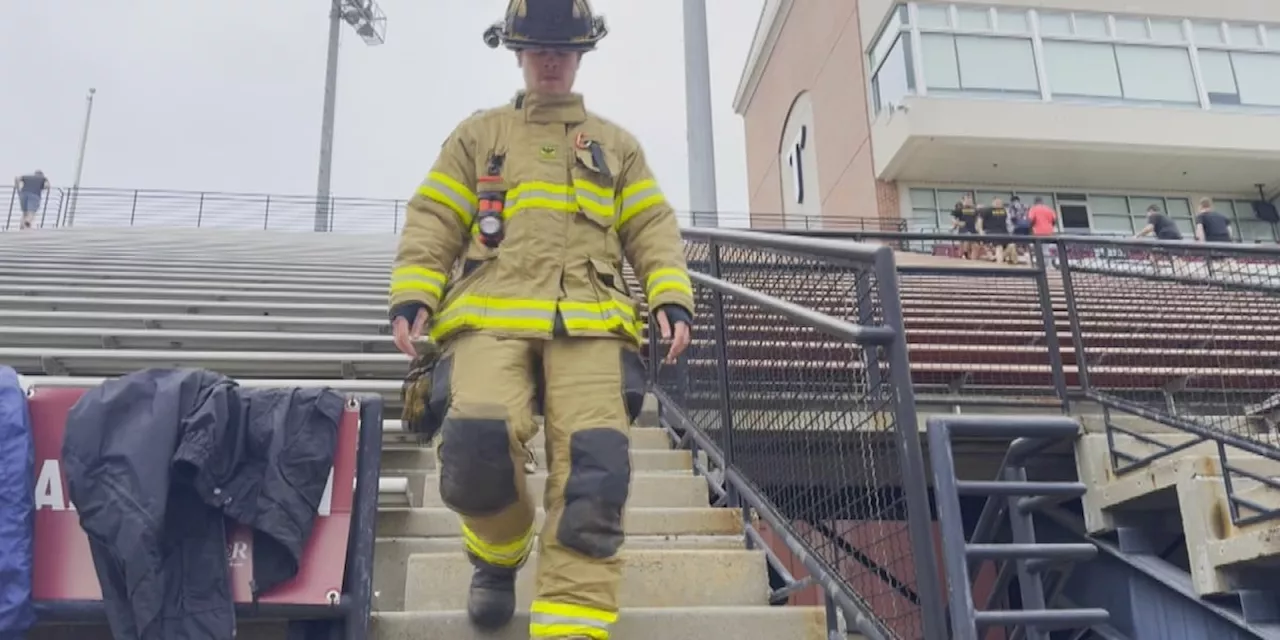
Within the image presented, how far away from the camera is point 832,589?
287 centimetres

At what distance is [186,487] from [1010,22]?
21730 mm

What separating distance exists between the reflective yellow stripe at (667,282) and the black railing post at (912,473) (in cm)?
53

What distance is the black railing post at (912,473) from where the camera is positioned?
93.1 inches

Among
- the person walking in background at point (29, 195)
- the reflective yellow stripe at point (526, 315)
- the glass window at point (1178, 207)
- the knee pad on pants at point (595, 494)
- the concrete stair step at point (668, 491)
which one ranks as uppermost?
the glass window at point (1178, 207)

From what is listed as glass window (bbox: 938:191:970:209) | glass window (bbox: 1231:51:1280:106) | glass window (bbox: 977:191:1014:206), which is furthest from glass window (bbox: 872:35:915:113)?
glass window (bbox: 1231:51:1280:106)

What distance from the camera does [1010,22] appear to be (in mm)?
21109

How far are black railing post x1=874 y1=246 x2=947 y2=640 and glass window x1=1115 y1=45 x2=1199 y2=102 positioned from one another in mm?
20999

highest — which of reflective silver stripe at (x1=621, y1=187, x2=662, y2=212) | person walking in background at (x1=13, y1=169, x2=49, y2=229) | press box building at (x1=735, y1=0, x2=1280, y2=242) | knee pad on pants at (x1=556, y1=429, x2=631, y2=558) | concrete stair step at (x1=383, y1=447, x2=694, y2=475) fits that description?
press box building at (x1=735, y1=0, x2=1280, y2=242)

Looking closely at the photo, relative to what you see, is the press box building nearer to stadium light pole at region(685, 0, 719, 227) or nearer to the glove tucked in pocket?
stadium light pole at region(685, 0, 719, 227)

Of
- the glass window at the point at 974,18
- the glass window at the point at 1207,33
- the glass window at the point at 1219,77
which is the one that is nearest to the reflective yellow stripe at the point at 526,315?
the glass window at the point at 974,18

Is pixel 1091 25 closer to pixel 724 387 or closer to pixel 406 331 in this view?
pixel 724 387

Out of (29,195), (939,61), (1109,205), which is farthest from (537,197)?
(1109,205)

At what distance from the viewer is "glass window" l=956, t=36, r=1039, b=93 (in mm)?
20500

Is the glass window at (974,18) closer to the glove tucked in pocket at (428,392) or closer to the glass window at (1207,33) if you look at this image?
the glass window at (1207,33)
